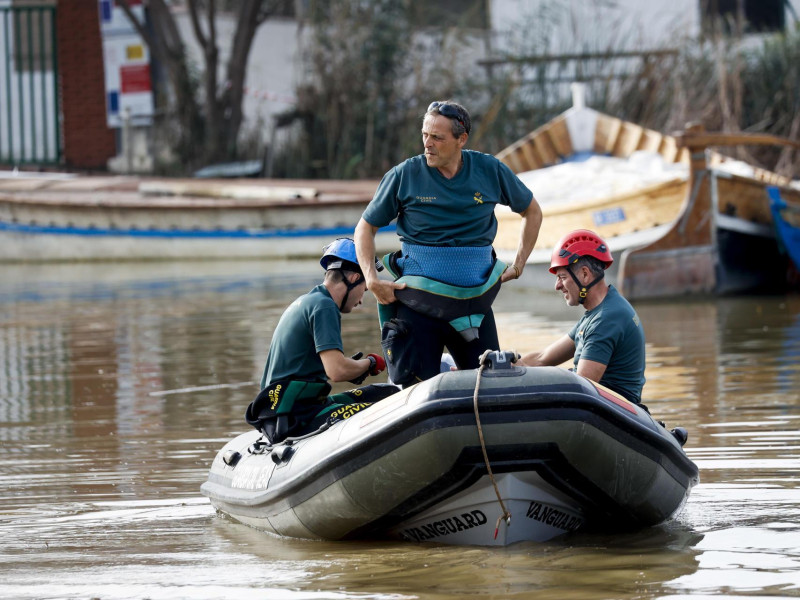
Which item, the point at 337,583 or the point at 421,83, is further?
the point at 421,83

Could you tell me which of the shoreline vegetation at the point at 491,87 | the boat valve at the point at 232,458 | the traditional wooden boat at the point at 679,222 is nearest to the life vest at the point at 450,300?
the boat valve at the point at 232,458

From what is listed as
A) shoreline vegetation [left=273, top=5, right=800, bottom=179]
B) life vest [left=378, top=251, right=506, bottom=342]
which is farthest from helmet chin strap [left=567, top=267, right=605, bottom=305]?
shoreline vegetation [left=273, top=5, right=800, bottom=179]

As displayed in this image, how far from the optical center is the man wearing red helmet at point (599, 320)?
5660mm

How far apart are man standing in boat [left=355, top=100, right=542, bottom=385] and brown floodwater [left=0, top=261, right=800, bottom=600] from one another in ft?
3.24

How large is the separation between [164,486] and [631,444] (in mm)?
2526

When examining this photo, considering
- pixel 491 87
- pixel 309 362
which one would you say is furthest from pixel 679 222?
pixel 491 87

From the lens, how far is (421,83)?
907 inches

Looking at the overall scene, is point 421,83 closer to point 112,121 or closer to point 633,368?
point 112,121

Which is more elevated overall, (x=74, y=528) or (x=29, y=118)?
(x=29, y=118)

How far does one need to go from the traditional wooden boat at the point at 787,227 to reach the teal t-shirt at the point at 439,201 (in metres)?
8.50

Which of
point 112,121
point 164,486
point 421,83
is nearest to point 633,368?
point 164,486

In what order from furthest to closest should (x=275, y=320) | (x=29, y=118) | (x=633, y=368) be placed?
(x=29, y=118) → (x=275, y=320) → (x=633, y=368)

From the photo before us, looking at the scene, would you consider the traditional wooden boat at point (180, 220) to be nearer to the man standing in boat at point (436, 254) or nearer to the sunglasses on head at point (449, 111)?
the man standing in boat at point (436, 254)

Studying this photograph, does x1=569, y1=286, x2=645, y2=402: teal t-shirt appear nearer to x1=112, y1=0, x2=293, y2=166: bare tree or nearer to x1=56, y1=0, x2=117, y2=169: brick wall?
x1=112, y1=0, x2=293, y2=166: bare tree
